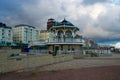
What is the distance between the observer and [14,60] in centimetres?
1591

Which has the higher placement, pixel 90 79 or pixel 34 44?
pixel 34 44

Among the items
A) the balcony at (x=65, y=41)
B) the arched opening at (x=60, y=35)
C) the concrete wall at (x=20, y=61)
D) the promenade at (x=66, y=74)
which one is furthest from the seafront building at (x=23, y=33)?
the promenade at (x=66, y=74)

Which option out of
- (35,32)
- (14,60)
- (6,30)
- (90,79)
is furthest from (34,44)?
(35,32)

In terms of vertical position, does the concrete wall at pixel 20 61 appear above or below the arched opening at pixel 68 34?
below

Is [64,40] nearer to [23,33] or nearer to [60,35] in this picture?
[60,35]

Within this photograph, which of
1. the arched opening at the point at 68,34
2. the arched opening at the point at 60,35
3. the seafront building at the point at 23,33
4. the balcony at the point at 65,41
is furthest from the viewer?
the seafront building at the point at 23,33

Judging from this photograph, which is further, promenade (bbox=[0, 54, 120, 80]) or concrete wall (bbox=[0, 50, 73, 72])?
concrete wall (bbox=[0, 50, 73, 72])

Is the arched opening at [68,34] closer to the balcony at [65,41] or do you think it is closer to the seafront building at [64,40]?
the seafront building at [64,40]

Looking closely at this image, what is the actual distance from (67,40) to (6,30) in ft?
254

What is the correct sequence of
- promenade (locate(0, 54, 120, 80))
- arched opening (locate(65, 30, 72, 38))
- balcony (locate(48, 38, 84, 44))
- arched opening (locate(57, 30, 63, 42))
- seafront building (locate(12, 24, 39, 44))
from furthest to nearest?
seafront building (locate(12, 24, 39, 44))
arched opening (locate(65, 30, 72, 38))
arched opening (locate(57, 30, 63, 42))
balcony (locate(48, 38, 84, 44))
promenade (locate(0, 54, 120, 80))

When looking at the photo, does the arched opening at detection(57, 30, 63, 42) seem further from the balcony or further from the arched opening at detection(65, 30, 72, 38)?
the arched opening at detection(65, 30, 72, 38)

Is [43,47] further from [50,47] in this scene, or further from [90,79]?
[90,79]

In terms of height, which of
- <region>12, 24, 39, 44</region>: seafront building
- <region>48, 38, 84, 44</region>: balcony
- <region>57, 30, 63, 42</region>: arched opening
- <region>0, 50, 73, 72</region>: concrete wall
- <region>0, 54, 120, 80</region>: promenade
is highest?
<region>12, 24, 39, 44</region>: seafront building

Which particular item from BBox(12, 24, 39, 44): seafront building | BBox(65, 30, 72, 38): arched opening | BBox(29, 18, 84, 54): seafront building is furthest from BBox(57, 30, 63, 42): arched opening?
BBox(12, 24, 39, 44): seafront building
